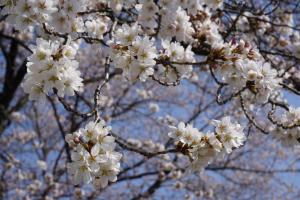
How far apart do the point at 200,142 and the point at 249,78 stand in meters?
0.69

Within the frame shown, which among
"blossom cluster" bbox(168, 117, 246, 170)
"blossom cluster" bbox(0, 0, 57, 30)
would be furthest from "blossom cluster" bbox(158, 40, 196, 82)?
"blossom cluster" bbox(0, 0, 57, 30)

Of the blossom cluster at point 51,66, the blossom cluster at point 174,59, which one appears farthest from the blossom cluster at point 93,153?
the blossom cluster at point 174,59

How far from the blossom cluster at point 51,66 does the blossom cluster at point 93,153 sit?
0.32m

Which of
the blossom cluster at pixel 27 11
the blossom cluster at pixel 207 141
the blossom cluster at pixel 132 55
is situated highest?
the blossom cluster at pixel 27 11

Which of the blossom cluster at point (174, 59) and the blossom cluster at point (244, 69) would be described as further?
the blossom cluster at point (174, 59)

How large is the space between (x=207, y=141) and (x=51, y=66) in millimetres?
884

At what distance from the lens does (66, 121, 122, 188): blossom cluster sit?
206 cm

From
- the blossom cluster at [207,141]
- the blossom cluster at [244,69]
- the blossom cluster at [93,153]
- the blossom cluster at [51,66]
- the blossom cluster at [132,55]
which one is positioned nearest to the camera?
the blossom cluster at [93,153]

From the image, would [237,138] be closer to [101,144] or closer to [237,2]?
[101,144]

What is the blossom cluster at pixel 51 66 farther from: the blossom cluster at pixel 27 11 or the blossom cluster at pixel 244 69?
the blossom cluster at pixel 244 69

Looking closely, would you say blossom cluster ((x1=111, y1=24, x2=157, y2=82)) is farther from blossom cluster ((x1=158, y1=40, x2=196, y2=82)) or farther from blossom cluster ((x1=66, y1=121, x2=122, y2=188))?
blossom cluster ((x1=66, y1=121, x2=122, y2=188))

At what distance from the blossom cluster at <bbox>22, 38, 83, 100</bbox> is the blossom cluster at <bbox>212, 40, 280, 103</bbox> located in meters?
0.93

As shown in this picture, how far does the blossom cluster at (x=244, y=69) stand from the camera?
2.76 metres

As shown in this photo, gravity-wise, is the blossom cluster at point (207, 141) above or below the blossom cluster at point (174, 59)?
below
